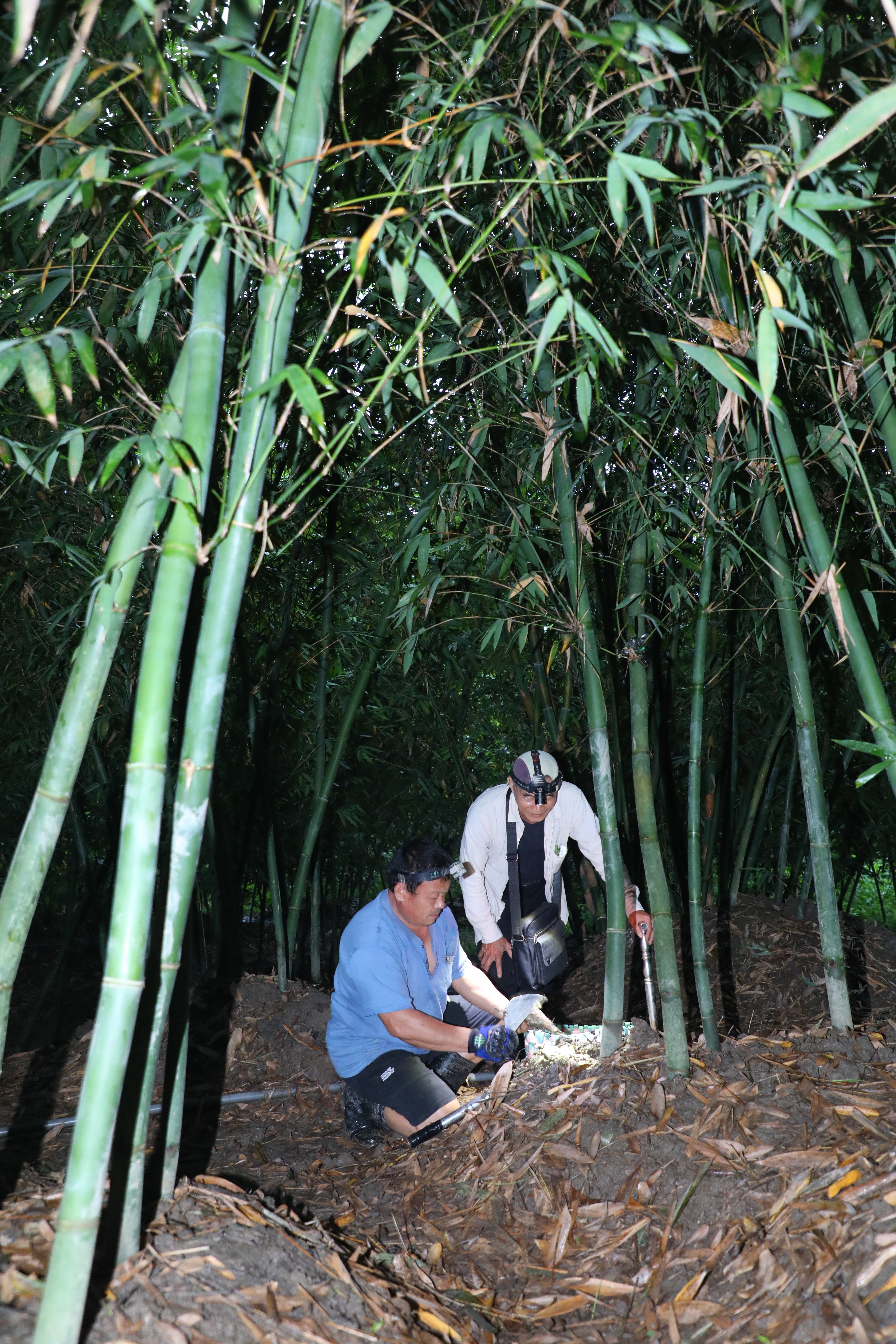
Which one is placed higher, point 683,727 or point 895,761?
point 683,727

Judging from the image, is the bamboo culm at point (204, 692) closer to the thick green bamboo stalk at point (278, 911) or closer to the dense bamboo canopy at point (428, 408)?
the dense bamboo canopy at point (428, 408)

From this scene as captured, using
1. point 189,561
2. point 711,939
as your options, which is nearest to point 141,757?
point 189,561

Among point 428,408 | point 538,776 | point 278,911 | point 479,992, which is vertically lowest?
point 479,992

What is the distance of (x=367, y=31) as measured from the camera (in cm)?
118

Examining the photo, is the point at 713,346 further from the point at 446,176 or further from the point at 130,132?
the point at 130,132

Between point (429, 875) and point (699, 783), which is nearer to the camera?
point (699, 783)

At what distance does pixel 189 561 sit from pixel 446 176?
636 mm

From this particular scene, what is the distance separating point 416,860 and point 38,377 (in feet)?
6.37

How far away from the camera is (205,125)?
123 centimetres

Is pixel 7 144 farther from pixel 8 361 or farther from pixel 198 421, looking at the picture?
pixel 198 421

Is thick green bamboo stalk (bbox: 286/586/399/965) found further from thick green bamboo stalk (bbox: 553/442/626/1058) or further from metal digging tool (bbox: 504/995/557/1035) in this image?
thick green bamboo stalk (bbox: 553/442/626/1058)

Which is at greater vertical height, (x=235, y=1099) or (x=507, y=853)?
(x=507, y=853)

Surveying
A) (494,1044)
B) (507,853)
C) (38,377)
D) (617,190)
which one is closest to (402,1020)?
(494,1044)

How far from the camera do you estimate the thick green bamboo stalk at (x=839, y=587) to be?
1.66 meters
